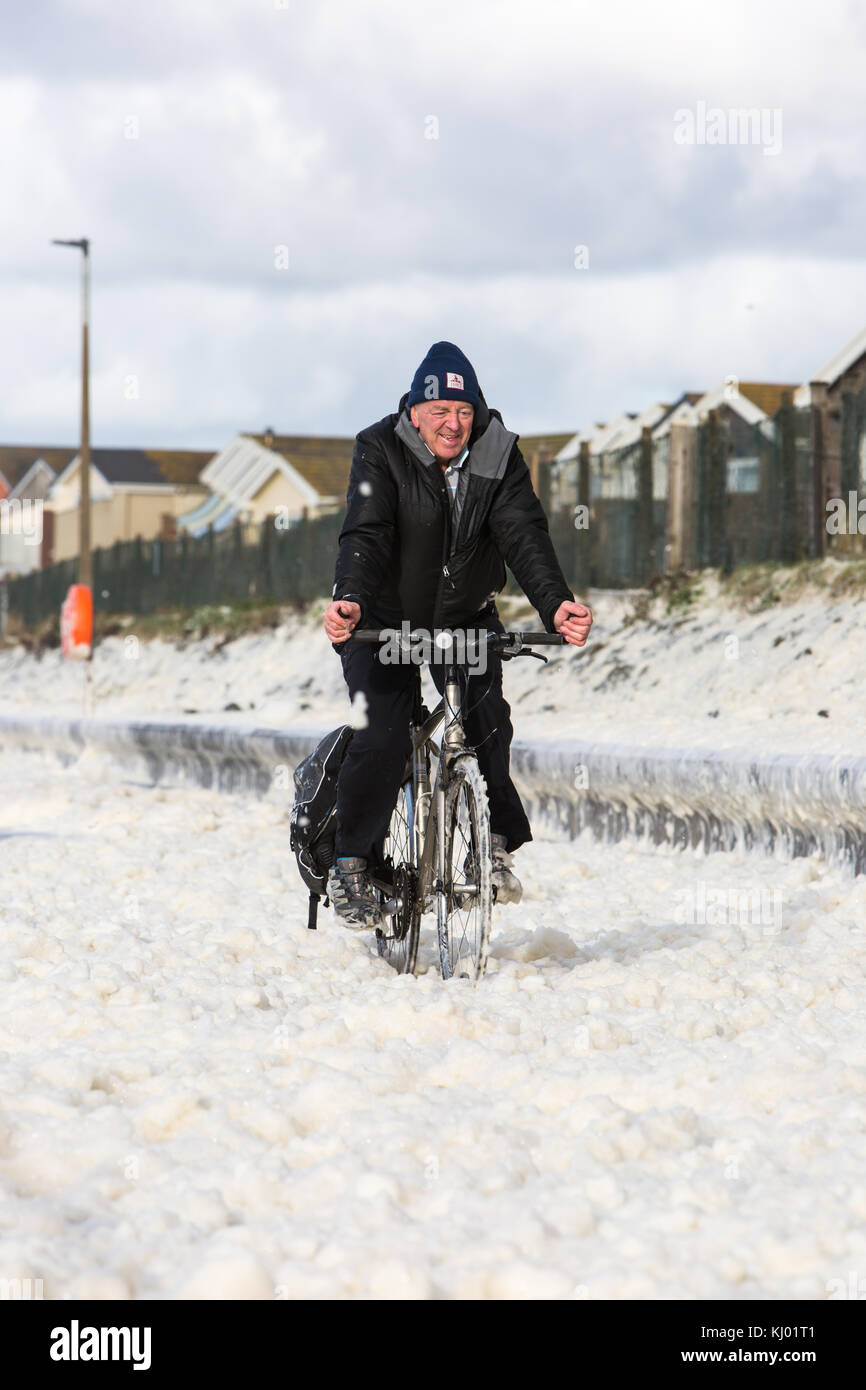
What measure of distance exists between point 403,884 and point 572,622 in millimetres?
1036

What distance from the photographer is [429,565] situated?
18.4 feet

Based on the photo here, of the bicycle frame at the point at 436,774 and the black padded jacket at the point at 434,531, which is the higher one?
the black padded jacket at the point at 434,531

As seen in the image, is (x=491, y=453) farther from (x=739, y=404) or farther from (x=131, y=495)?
(x=131, y=495)

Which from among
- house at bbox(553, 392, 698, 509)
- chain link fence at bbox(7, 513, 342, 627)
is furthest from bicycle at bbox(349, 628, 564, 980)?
chain link fence at bbox(7, 513, 342, 627)

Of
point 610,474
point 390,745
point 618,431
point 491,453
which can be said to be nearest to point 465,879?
point 390,745

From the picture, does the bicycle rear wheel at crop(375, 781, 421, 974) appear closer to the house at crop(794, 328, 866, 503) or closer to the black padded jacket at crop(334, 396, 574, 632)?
the black padded jacket at crop(334, 396, 574, 632)

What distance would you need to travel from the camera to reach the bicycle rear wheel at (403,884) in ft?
18.7

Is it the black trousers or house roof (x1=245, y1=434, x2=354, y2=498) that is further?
house roof (x1=245, y1=434, x2=354, y2=498)

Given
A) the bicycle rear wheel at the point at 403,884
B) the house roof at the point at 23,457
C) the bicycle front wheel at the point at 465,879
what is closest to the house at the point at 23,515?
the house roof at the point at 23,457

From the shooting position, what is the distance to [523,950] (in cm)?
584

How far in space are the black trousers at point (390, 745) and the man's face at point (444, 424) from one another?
0.59m

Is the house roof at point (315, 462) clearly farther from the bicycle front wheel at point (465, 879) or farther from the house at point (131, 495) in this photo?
the bicycle front wheel at point (465, 879)

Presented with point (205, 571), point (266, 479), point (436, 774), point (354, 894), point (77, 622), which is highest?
point (266, 479)

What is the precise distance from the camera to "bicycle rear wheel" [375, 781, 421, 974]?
5.71 meters
